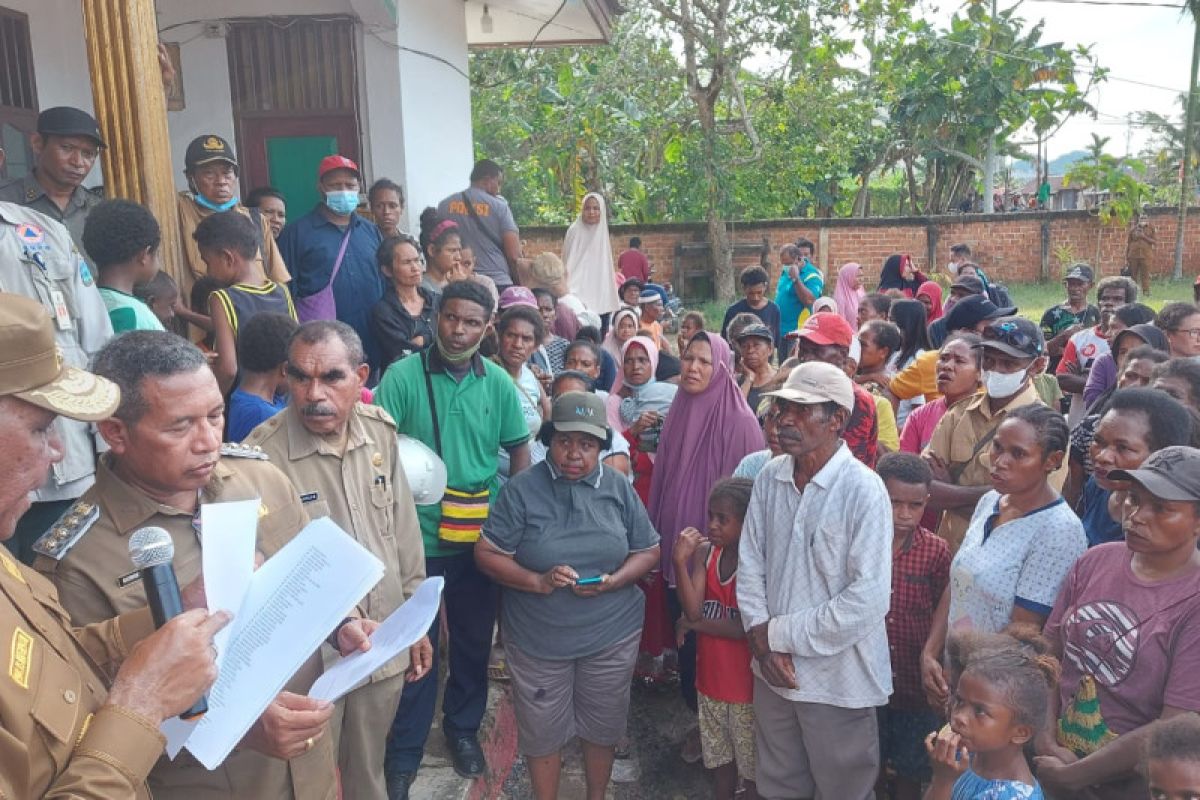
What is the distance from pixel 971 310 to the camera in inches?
230

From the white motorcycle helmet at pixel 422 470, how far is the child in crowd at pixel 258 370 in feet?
1.54

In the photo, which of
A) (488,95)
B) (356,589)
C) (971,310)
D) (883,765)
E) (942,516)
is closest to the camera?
(356,589)

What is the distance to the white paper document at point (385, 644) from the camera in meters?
2.11

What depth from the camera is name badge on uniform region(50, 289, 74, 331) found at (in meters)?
3.00

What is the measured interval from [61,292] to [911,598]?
3.27m

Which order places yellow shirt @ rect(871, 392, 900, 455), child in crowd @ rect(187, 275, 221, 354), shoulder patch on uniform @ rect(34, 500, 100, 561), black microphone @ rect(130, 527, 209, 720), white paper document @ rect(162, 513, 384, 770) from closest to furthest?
black microphone @ rect(130, 527, 209, 720) < white paper document @ rect(162, 513, 384, 770) < shoulder patch on uniform @ rect(34, 500, 100, 561) < child in crowd @ rect(187, 275, 221, 354) < yellow shirt @ rect(871, 392, 900, 455)

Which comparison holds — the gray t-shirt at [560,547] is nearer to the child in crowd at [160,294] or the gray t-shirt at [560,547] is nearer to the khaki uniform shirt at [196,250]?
the child in crowd at [160,294]

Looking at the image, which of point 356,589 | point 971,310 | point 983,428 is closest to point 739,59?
point 971,310

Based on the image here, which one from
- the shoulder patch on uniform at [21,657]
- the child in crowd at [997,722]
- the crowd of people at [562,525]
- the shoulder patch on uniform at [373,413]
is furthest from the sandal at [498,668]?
the shoulder patch on uniform at [21,657]

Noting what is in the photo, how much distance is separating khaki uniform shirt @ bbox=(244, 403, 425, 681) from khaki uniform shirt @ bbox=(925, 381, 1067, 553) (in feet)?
7.52

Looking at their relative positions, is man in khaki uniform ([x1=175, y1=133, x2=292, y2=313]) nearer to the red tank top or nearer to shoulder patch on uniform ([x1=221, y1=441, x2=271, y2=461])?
shoulder patch on uniform ([x1=221, y1=441, x2=271, y2=461])

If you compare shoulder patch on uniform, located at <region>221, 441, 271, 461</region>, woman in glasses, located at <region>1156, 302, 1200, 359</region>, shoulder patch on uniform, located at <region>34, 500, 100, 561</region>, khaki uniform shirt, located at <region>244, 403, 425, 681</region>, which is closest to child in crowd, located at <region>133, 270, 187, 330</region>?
khaki uniform shirt, located at <region>244, 403, 425, 681</region>

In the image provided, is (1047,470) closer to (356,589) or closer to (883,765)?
(883,765)

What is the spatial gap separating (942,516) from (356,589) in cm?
312
